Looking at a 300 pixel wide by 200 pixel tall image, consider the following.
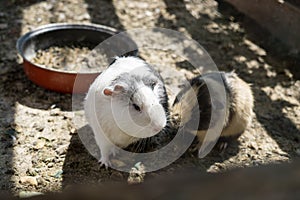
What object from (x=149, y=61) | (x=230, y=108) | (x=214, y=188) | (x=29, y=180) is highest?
(x=214, y=188)

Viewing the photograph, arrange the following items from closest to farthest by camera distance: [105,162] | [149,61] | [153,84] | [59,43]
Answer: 1. [153,84]
2. [105,162]
3. [59,43]
4. [149,61]

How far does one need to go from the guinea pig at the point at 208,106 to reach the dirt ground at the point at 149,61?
0.23m

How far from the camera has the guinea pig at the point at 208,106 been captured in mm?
3498

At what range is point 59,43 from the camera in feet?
15.4

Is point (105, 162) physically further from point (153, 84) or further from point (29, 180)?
point (153, 84)

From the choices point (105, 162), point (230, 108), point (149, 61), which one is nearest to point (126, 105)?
point (105, 162)

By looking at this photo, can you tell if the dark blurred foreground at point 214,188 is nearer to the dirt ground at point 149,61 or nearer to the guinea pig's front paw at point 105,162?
the dirt ground at point 149,61

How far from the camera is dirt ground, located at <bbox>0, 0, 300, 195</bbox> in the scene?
11.2ft

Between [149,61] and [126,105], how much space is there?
1911 mm

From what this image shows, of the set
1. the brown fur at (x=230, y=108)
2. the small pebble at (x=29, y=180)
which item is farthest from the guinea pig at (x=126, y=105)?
the small pebble at (x=29, y=180)

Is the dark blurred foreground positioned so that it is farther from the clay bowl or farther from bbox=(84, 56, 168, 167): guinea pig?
the clay bowl

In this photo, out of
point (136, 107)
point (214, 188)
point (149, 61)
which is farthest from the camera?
point (149, 61)

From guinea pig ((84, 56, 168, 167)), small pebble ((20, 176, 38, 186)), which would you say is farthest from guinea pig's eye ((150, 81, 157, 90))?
small pebble ((20, 176, 38, 186))

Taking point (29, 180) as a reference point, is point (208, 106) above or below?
above
